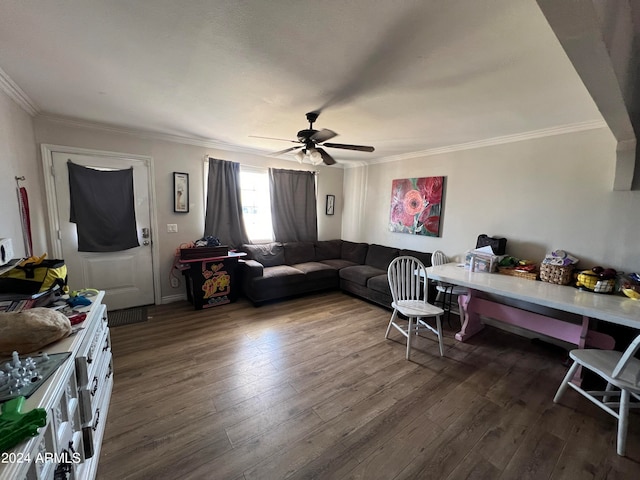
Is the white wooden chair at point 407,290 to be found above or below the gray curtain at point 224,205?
below

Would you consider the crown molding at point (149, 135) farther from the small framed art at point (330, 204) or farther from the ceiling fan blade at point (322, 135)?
the ceiling fan blade at point (322, 135)

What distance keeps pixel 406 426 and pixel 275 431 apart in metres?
0.89

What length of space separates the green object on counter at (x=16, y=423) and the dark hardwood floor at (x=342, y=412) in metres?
0.95

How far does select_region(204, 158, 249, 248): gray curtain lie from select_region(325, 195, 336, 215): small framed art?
186 cm

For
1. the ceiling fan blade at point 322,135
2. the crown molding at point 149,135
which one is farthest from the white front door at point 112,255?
the ceiling fan blade at point 322,135

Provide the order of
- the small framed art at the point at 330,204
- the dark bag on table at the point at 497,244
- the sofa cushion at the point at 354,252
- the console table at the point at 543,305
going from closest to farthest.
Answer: the console table at the point at 543,305 < the dark bag on table at the point at 497,244 < the sofa cushion at the point at 354,252 < the small framed art at the point at 330,204

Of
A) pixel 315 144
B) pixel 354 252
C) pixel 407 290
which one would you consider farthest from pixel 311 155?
pixel 354 252

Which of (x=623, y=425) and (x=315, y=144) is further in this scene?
(x=315, y=144)

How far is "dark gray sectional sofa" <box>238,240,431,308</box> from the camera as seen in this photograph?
3.80 metres

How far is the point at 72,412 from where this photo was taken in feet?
3.91

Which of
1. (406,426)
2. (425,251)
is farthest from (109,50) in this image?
(425,251)

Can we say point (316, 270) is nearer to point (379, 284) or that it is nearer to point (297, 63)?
point (379, 284)

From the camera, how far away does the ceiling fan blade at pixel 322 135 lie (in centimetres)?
237

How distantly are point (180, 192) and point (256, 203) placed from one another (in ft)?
3.98
